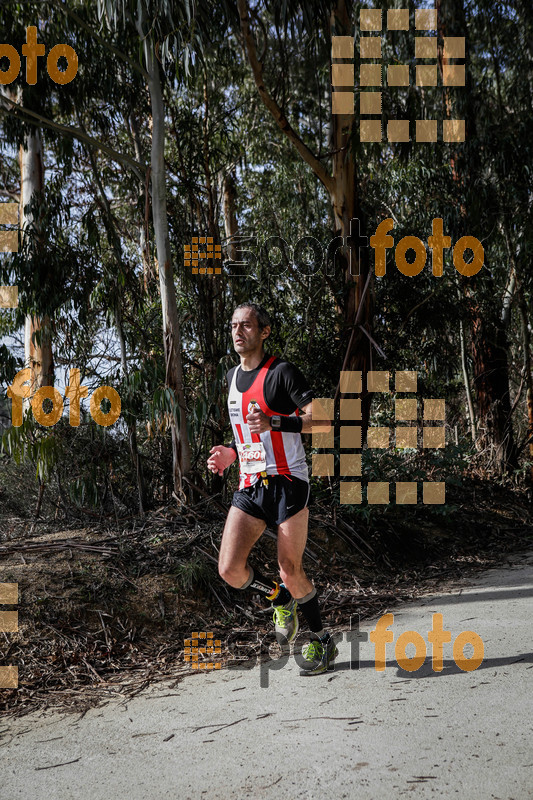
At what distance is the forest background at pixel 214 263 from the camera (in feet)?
23.5

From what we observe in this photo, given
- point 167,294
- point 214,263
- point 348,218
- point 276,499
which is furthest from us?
point 348,218

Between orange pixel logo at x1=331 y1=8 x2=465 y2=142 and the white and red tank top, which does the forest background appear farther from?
the white and red tank top

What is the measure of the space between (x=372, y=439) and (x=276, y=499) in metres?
4.91

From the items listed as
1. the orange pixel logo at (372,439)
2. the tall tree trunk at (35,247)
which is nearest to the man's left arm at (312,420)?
the orange pixel logo at (372,439)

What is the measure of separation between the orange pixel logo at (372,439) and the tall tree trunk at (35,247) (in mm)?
3499

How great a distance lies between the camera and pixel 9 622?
15.4 feet

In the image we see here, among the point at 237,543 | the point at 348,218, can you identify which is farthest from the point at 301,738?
the point at 348,218

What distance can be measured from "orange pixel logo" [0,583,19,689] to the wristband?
2148mm

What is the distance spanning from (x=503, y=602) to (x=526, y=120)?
6990 millimetres

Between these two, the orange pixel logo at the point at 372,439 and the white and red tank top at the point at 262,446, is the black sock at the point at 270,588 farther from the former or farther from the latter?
the orange pixel logo at the point at 372,439

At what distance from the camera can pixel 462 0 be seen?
36.6ft

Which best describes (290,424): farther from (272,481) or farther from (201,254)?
(201,254)

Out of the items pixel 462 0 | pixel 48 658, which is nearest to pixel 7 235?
pixel 48 658

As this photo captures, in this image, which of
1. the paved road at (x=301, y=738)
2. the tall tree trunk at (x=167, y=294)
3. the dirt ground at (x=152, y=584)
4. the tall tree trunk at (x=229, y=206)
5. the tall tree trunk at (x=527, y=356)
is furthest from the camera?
the tall tree trunk at (x=229, y=206)
